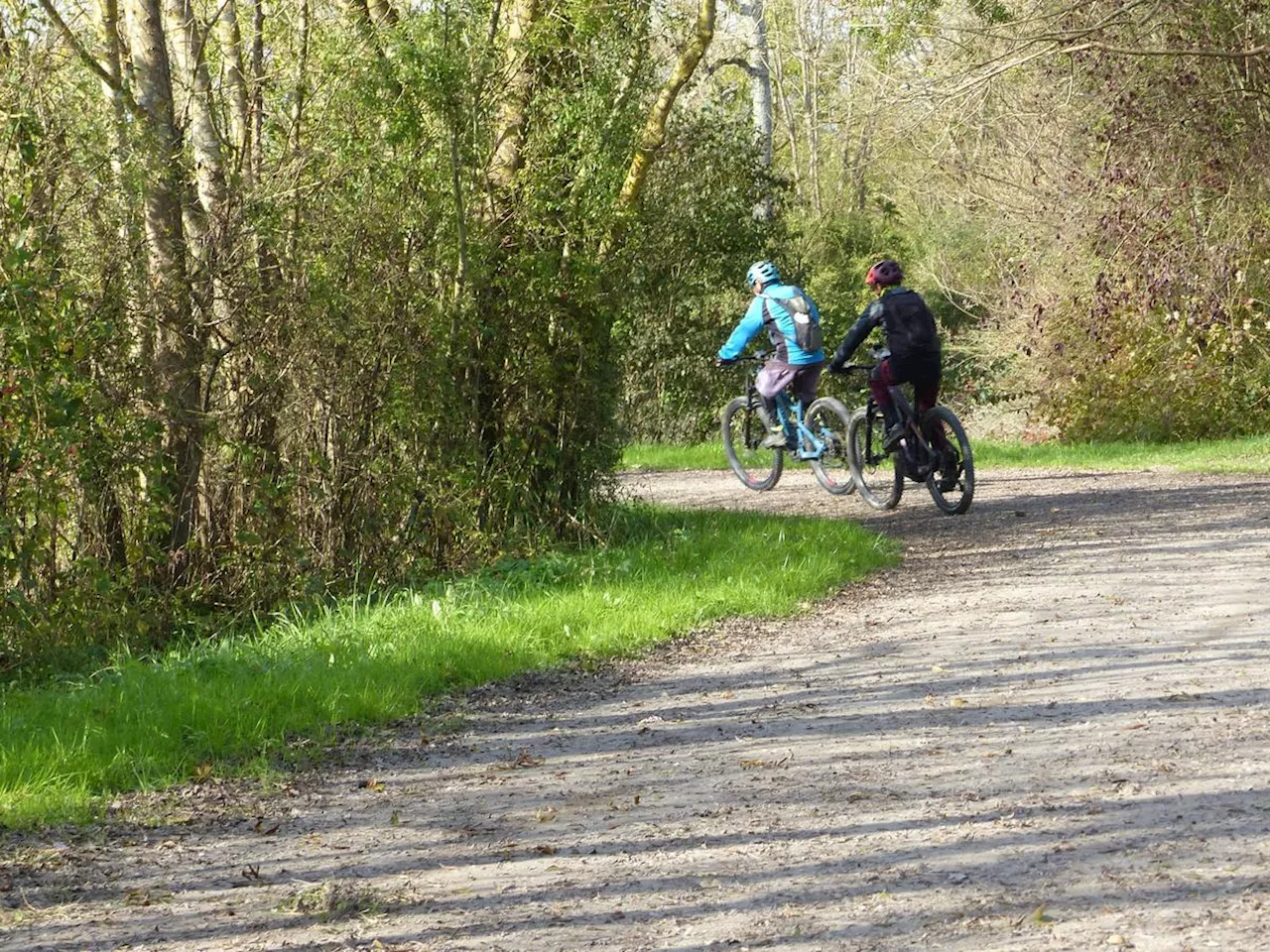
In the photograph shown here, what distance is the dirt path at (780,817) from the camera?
412 cm

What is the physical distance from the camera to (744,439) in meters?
16.0

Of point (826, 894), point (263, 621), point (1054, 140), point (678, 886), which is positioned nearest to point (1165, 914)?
point (826, 894)

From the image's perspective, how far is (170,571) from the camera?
33.2 feet

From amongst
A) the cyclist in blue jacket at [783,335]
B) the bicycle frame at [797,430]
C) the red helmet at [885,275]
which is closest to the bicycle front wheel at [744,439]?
the bicycle frame at [797,430]

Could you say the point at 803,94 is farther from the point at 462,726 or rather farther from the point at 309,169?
the point at 462,726

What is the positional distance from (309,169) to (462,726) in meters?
4.89

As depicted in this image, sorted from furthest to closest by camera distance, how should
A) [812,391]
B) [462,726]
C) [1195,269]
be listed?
[1195,269] < [812,391] < [462,726]

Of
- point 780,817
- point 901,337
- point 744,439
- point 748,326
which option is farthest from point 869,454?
point 780,817

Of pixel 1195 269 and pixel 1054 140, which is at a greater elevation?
pixel 1054 140

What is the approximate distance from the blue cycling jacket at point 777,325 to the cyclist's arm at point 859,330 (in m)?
0.61

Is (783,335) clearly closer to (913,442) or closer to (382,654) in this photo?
(913,442)

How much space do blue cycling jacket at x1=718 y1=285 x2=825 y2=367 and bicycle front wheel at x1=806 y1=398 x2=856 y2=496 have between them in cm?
44

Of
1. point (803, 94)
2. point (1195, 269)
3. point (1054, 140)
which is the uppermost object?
point (803, 94)

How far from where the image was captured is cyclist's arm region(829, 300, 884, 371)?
502 inches
